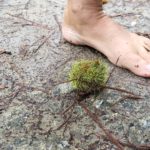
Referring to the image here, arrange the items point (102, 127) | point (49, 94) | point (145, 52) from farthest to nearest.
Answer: point (145, 52) → point (49, 94) → point (102, 127)

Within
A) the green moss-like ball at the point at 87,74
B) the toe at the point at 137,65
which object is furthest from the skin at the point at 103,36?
the green moss-like ball at the point at 87,74

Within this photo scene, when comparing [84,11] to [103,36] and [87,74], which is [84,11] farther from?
[87,74]

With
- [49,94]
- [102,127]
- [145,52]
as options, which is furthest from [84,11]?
[102,127]

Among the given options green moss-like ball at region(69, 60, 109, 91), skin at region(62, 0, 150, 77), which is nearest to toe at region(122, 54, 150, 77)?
skin at region(62, 0, 150, 77)

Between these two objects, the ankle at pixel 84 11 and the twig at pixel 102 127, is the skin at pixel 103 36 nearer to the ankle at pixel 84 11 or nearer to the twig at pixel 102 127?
the ankle at pixel 84 11

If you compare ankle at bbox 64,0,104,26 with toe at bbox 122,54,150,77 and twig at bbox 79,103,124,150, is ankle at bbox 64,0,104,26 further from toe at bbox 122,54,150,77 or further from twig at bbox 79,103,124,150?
twig at bbox 79,103,124,150

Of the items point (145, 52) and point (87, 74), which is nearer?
point (87, 74)
